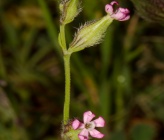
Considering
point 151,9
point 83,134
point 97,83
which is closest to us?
point 83,134

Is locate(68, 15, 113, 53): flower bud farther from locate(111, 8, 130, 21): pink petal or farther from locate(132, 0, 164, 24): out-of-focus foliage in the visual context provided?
locate(132, 0, 164, 24): out-of-focus foliage

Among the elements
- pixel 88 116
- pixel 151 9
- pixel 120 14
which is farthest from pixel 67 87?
pixel 151 9

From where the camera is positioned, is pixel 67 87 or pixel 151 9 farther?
pixel 151 9

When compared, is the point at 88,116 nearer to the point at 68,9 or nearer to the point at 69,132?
the point at 69,132

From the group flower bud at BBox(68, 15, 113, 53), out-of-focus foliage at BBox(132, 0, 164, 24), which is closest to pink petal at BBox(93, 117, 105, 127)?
flower bud at BBox(68, 15, 113, 53)

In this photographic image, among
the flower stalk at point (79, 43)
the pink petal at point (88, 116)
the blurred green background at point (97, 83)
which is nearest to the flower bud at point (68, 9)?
the flower stalk at point (79, 43)

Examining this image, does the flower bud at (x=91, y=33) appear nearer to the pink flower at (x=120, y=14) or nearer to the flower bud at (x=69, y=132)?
the pink flower at (x=120, y=14)

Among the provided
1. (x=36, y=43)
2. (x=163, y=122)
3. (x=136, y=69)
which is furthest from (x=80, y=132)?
(x=36, y=43)

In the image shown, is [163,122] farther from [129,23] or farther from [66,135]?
[66,135]
